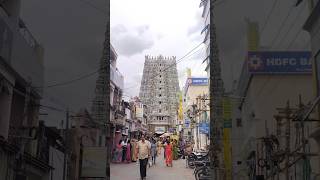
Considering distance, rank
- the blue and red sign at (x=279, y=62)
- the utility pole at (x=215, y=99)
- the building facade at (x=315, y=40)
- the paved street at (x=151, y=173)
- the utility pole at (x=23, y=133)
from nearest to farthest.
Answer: the building facade at (x=315, y=40)
the utility pole at (x=23, y=133)
the blue and red sign at (x=279, y=62)
the paved street at (x=151, y=173)
the utility pole at (x=215, y=99)

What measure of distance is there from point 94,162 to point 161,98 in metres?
60.3

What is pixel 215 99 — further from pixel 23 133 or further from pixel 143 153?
pixel 23 133

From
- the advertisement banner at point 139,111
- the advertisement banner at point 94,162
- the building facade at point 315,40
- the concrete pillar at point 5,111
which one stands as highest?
the advertisement banner at point 139,111

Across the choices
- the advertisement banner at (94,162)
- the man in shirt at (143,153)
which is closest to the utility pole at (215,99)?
the man in shirt at (143,153)

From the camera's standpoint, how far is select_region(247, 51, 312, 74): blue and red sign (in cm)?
1502

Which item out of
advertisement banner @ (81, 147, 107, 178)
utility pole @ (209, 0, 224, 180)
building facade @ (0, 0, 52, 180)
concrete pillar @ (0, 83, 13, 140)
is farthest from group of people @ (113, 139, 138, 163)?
concrete pillar @ (0, 83, 13, 140)

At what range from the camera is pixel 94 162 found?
14.6 metres

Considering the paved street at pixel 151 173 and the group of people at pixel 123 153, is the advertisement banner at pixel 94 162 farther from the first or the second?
the group of people at pixel 123 153

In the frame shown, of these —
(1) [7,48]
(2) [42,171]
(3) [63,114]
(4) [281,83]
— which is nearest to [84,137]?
(3) [63,114]

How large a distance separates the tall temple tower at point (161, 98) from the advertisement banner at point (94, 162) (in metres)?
54.6

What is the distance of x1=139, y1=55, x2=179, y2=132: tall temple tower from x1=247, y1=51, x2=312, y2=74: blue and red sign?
5390 centimetres

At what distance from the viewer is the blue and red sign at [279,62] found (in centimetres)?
1502

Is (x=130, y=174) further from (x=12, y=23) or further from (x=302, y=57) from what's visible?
(x=12, y=23)

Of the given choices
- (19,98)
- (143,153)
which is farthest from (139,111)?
(19,98)
